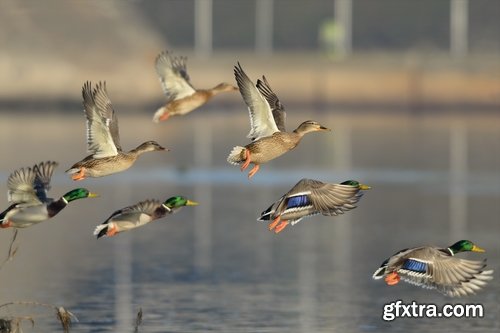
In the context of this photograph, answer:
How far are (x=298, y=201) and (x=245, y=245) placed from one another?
48.8ft

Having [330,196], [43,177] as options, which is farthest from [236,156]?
[43,177]

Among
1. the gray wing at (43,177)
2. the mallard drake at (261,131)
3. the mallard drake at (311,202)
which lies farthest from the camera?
the mallard drake at (261,131)

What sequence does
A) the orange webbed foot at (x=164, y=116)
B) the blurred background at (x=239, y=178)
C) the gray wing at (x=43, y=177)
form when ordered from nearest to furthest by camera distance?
the gray wing at (x=43, y=177) → the orange webbed foot at (x=164, y=116) → the blurred background at (x=239, y=178)

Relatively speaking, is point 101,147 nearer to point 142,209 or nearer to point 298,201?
point 142,209

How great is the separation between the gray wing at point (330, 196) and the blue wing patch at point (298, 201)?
5cm

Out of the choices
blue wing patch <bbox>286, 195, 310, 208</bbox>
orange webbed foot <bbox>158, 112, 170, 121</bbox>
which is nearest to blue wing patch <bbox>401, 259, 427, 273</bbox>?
blue wing patch <bbox>286, 195, 310, 208</bbox>

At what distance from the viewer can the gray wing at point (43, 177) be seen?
797 inches

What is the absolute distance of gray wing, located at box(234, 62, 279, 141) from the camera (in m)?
20.6

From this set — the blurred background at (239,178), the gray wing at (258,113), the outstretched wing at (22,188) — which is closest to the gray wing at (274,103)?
the gray wing at (258,113)

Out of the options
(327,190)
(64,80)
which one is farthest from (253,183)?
(64,80)

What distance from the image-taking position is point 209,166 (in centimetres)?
5716

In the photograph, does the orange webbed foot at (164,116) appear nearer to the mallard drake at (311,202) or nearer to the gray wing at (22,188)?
the gray wing at (22,188)

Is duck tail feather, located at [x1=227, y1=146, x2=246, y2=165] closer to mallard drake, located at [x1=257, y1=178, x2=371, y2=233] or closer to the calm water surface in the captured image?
mallard drake, located at [x1=257, y1=178, x2=371, y2=233]

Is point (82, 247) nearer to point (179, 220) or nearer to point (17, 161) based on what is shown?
point (179, 220)
